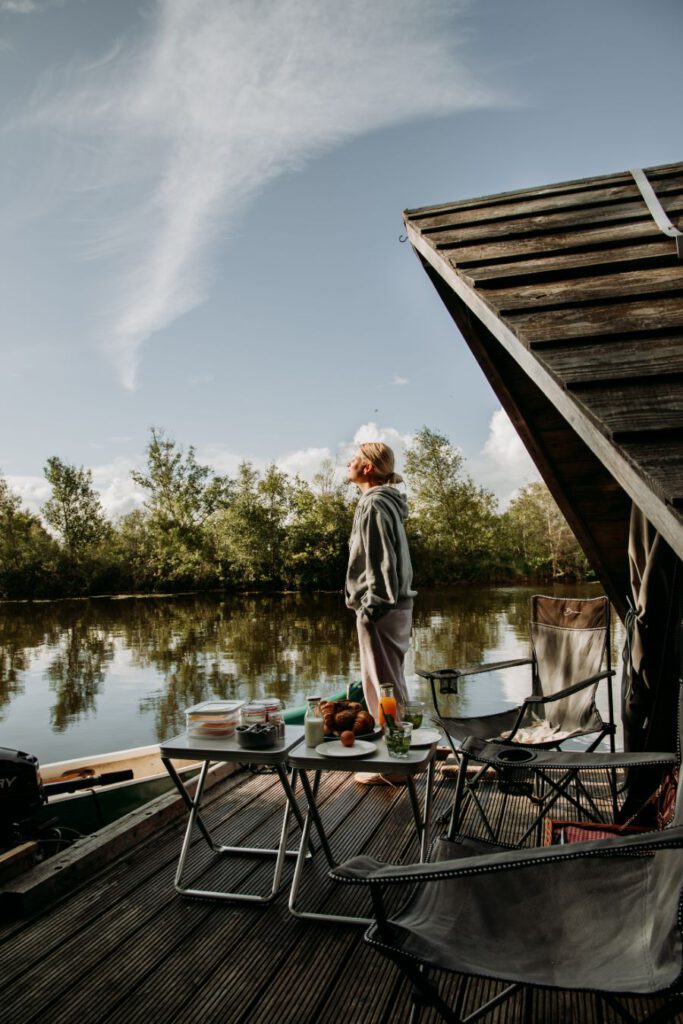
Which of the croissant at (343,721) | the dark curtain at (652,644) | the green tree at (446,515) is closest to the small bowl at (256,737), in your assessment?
the croissant at (343,721)

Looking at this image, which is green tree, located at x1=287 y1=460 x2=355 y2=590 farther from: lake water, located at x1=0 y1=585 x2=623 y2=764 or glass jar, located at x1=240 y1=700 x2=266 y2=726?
glass jar, located at x1=240 y1=700 x2=266 y2=726

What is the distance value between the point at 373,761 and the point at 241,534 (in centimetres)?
3223

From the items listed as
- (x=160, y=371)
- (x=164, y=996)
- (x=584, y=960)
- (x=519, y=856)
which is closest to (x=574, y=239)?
(x=519, y=856)

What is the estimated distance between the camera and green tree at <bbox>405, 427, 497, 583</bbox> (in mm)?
33281

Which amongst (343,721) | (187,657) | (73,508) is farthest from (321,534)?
(343,721)

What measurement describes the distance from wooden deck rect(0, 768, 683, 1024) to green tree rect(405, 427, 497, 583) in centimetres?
2962

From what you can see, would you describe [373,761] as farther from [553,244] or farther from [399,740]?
[553,244]

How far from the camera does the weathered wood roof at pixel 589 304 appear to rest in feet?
4.65

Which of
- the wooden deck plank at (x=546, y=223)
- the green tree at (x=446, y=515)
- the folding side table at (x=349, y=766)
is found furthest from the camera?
the green tree at (x=446, y=515)

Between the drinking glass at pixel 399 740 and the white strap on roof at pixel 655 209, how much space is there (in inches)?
67.3

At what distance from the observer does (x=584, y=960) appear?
139 cm

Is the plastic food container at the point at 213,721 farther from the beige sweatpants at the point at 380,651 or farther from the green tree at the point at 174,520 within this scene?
the green tree at the point at 174,520

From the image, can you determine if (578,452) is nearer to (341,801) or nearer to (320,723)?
(320,723)

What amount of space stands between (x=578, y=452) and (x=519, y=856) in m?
2.29
